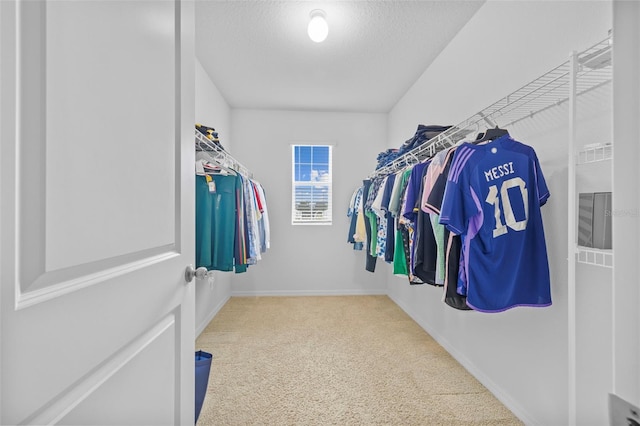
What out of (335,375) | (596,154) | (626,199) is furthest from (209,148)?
(626,199)

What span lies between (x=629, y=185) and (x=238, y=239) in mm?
2338

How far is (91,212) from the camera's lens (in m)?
0.57

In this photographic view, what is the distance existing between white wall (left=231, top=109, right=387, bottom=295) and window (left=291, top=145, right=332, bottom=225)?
0.09m

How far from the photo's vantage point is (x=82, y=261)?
55cm

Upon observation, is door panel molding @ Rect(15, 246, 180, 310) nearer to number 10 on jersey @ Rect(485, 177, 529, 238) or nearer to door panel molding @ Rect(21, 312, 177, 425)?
door panel molding @ Rect(21, 312, 177, 425)

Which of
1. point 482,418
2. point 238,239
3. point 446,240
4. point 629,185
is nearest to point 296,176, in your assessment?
point 238,239

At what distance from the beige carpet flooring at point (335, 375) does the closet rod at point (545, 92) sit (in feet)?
5.11

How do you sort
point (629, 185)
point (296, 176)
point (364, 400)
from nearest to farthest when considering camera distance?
point (629, 185)
point (364, 400)
point (296, 176)

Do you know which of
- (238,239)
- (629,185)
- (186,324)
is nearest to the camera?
(629,185)

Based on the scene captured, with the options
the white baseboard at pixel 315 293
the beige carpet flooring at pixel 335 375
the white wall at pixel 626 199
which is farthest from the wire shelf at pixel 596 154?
the white baseboard at pixel 315 293

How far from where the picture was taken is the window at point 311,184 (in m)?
4.27

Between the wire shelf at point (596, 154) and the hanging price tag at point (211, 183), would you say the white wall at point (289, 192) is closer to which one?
the hanging price tag at point (211, 183)

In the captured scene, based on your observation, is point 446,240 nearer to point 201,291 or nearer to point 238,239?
point 238,239

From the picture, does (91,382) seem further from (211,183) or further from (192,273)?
(211,183)
